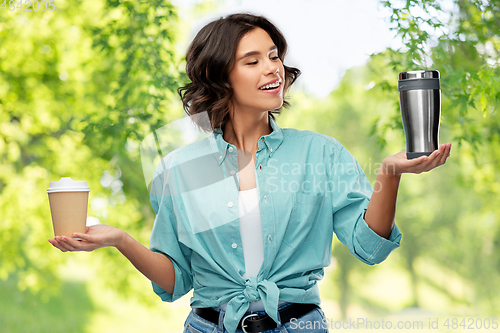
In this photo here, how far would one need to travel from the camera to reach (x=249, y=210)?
1486mm

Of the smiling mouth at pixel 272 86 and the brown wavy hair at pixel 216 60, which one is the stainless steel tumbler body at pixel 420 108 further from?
the brown wavy hair at pixel 216 60

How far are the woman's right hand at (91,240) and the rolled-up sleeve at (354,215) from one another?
0.72 metres

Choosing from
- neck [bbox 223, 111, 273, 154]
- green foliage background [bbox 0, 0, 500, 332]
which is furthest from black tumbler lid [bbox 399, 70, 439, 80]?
green foliage background [bbox 0, 0, 500, 332]

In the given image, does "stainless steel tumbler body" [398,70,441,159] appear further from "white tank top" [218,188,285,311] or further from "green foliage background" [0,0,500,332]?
"green foliage background" [0,0,500,332]

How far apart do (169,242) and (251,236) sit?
0.32 meters

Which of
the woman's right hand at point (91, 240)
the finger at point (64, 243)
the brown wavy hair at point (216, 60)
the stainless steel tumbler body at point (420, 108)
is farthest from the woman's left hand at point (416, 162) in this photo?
the finger at point (64, 243)

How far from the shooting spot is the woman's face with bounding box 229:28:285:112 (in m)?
1.51

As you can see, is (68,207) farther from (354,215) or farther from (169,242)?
(354,215)

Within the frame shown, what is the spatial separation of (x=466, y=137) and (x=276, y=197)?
272 centimetres

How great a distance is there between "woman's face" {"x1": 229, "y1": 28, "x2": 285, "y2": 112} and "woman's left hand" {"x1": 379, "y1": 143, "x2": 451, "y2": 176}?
19.6 inches

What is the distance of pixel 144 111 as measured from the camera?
145 inches

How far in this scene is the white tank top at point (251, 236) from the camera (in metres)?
1.46

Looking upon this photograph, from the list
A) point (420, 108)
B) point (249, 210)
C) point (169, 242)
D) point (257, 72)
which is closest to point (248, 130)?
point (257, 72)

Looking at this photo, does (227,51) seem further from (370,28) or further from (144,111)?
(370,28)
